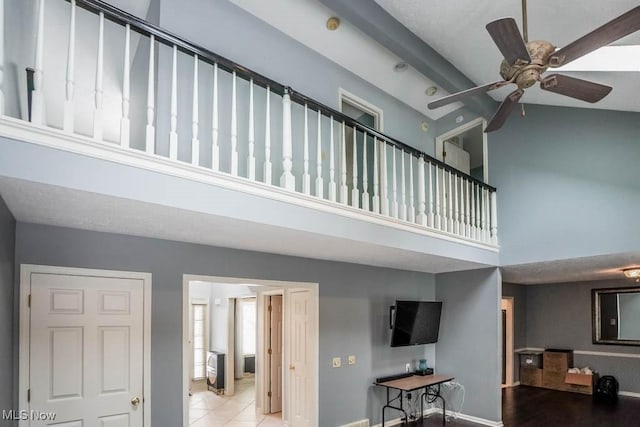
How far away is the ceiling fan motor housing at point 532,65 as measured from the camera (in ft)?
9.29

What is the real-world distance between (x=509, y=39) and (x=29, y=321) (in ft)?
13.3

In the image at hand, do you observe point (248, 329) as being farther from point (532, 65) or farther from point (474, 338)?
point (532, 65)

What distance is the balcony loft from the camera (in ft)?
7.99

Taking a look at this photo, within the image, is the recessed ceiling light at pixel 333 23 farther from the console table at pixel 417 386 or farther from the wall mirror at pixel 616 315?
the wall mirror at pixel 616 315

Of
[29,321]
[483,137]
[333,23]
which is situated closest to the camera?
[29,321]

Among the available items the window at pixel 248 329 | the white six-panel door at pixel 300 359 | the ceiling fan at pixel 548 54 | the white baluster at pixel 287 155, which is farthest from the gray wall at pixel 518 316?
the white baluster at pixel 287 155

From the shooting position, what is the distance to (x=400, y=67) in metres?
5.93

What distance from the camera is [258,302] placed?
677 cm

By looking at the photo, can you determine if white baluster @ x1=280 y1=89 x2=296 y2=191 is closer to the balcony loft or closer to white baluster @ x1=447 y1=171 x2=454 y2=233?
the balcony loft

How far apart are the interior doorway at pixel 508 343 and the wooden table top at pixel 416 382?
10.7ft

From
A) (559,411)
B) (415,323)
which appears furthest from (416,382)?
(559,411)

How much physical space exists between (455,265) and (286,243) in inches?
113

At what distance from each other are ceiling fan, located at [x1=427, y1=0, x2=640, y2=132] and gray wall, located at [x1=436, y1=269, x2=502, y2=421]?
3.67 metres

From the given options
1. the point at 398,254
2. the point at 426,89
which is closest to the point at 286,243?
the point at 398,254
